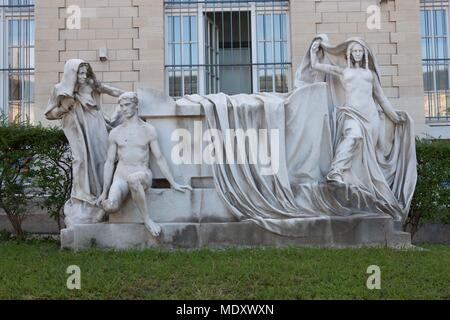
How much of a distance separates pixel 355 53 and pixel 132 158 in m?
3.04

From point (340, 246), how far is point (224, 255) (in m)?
1.46

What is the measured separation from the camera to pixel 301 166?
7.43 meters

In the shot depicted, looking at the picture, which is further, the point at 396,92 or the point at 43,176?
the point at 396,92

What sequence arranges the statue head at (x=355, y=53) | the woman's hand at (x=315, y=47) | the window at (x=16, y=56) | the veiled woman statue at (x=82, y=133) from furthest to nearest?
the window at (x=16, y=56)
the woman's hand at (x=315, y=47)
the statue head at (x=355, y=53)
the veiled woman statue at (x=82, y=133)

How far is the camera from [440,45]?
12953 mm

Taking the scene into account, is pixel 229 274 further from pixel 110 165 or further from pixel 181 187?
pixel 110 165

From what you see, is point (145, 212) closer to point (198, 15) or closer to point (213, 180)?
point (213, 180)

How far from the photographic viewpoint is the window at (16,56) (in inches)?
509

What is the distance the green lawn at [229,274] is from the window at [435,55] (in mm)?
6734

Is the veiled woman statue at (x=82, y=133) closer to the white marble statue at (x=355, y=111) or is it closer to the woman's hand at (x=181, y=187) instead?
the woman's hand at (x=181, y=187)

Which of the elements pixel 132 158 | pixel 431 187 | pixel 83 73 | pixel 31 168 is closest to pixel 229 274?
pixel 132 158

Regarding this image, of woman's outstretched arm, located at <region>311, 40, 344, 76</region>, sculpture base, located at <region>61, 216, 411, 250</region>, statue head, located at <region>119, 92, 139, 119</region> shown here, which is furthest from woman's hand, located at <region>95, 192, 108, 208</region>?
woman's outstretched arm, located at <region>311, 40, 344, 76</region>

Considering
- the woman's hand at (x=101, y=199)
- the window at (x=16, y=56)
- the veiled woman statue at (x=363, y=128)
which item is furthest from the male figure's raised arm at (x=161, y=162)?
the window at (x=16, y=56)

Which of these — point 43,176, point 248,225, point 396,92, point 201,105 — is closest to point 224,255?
point 248,225
